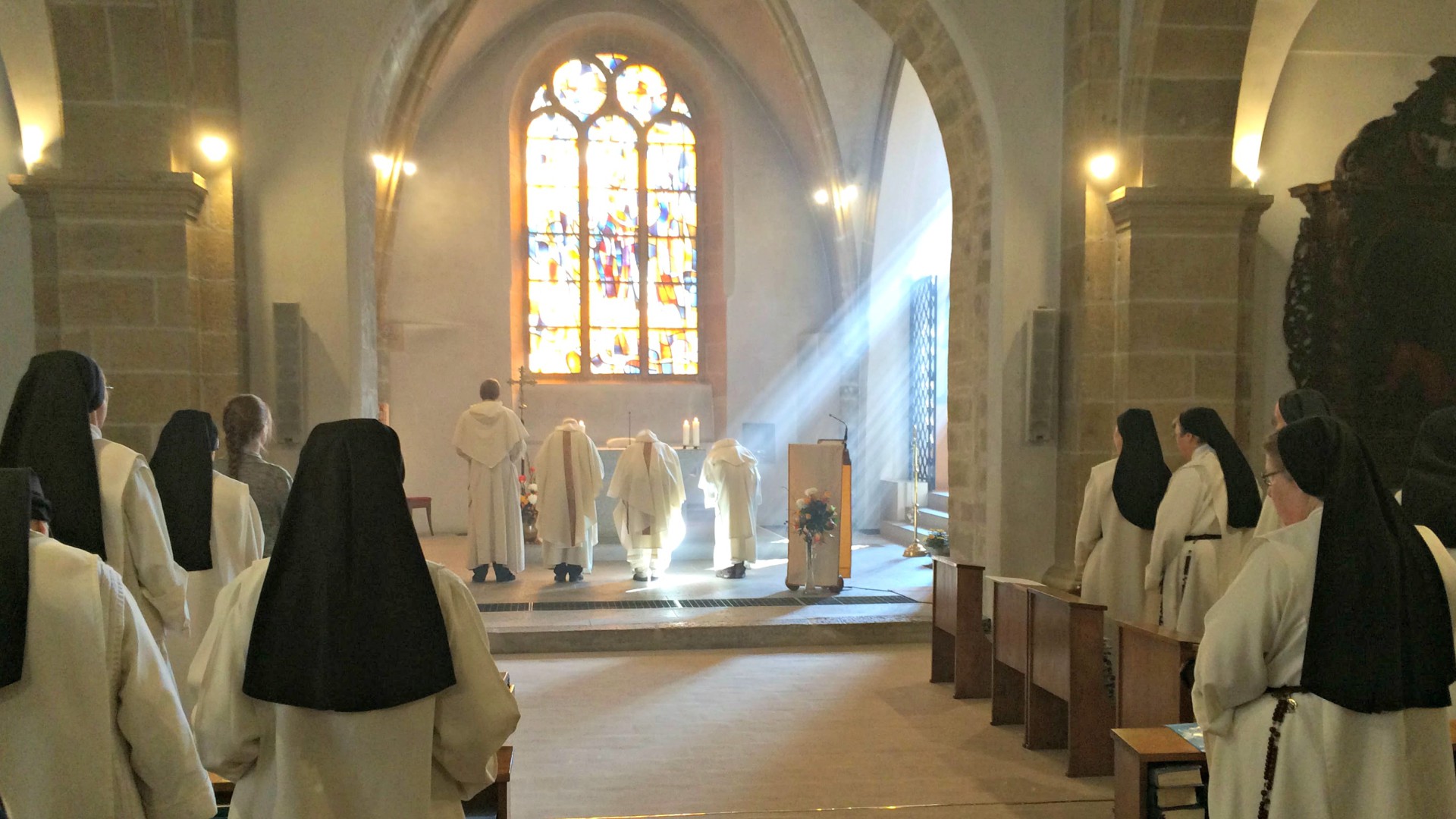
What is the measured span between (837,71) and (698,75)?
2228 millimetres

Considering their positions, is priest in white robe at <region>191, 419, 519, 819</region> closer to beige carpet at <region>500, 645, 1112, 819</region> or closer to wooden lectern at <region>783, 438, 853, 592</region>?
beige carpet at <region>500, 645, 1112, 819</region>

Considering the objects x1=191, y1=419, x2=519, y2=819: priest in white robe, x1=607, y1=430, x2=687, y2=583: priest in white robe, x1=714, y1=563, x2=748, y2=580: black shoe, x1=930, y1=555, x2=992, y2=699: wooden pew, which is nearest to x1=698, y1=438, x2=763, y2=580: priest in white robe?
x1=714, y1=563, x2=748, y2=580: black shoe

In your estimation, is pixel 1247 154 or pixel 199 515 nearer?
pixel 199 515

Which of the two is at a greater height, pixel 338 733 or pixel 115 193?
pixel 115 193

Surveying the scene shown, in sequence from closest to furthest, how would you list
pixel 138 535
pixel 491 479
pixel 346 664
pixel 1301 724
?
pixel 346 664
pixel 1301 724
pixel 138 535
pixel 491 479

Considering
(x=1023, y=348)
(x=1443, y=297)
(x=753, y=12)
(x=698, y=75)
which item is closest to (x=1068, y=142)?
(x=1023, y=348)

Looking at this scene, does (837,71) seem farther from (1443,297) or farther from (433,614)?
(433,614)

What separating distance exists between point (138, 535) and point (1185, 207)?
6.13 metres

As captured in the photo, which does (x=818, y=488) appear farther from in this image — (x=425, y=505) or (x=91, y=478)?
(x=91, y=478)

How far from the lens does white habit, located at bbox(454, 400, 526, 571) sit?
8.73 m

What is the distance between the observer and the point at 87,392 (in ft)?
10.2

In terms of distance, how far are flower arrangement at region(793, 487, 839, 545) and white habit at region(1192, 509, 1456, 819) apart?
5.38 metres

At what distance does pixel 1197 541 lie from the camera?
4824mm

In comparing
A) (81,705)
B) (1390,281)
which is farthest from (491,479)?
(1390,281)
